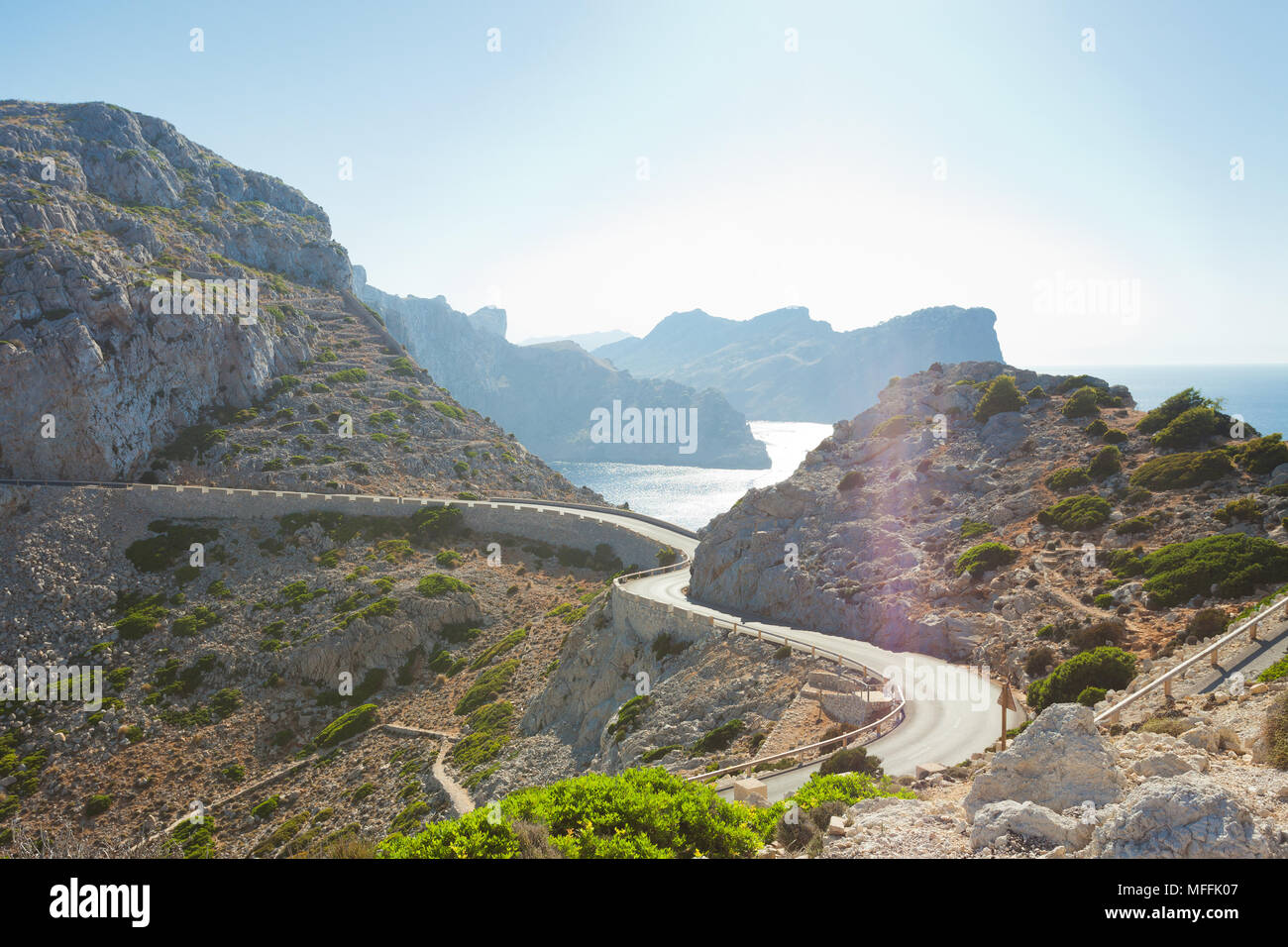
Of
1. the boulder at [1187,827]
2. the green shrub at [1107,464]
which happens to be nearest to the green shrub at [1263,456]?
the green shrub at [1107,464]

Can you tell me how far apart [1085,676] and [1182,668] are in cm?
647

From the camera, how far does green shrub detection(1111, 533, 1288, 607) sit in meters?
25.4

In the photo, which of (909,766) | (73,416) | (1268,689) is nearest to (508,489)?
(73,416)

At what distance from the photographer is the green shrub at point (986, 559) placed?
113ft

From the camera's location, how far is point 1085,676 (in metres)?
22.9

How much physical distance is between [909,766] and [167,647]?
52442mm

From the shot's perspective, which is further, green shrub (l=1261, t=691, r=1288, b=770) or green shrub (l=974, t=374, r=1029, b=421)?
green shrub (l=974, t=374, r=1029, b=421)

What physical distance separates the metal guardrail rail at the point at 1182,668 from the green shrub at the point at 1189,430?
20795 mm

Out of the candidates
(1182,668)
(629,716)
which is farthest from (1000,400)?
(1182,668)

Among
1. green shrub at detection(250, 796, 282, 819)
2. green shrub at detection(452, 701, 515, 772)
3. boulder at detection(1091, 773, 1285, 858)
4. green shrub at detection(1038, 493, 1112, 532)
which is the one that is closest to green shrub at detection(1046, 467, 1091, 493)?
green shrub at detection(1038, 493, 1112, 532)

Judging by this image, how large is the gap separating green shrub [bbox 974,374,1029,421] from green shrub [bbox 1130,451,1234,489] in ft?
41.7

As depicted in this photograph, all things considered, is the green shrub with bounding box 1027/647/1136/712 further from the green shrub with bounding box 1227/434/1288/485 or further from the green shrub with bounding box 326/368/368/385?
the green shrub with bounding box 326/368/368/385

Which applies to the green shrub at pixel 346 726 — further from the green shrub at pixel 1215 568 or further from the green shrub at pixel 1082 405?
the green shrub at pixel 1082 405
